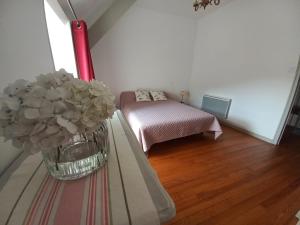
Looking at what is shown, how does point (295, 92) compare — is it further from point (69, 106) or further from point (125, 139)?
point (69, 106)

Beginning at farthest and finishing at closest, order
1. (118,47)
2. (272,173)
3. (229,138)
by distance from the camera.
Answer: (118,47) < (229,138) < (272,173)

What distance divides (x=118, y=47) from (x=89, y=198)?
3.18m

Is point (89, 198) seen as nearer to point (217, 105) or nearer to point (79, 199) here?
point (79, 199)

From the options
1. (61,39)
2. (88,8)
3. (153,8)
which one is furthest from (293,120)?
(61,39)

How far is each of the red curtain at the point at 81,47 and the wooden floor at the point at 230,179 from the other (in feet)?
5.14

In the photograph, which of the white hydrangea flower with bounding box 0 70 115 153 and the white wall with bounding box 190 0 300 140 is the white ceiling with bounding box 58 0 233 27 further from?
the white hydrangea flower with bounding box 0 70 115 153

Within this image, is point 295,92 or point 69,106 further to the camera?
point 295,92

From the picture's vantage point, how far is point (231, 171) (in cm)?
189

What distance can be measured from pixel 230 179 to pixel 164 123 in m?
1.09

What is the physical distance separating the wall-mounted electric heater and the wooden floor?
78cm

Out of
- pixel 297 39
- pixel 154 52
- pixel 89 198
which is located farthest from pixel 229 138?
pixel 89 198

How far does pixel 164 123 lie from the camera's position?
85.7 inches

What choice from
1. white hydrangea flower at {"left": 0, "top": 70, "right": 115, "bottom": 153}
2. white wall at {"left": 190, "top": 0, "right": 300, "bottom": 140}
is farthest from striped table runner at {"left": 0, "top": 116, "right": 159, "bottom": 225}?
white wall at {"left": 190, "top": 0, "right": 300, "bottom": 140}

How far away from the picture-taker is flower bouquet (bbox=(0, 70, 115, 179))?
0.43m
